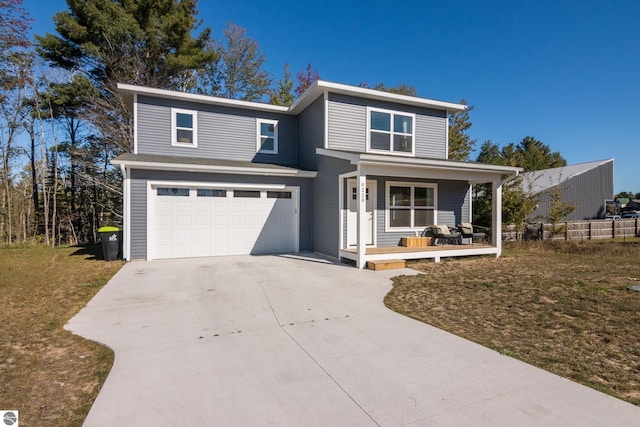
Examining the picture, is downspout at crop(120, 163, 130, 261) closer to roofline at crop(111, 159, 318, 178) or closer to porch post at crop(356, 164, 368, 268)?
roofline at crop(111, 159, 318, 178)

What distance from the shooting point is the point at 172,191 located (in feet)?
31.7

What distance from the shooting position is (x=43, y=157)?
570 inches

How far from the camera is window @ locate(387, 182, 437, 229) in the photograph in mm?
10484

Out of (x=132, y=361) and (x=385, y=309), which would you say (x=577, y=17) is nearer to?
(x=385, y=309)

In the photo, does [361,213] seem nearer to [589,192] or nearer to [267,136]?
[267,136]

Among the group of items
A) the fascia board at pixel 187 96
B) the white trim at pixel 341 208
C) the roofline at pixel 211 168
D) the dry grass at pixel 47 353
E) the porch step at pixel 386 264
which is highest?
the fascia board at pixel 187 96

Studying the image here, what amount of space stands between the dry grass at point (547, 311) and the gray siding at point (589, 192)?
16496 millimetres

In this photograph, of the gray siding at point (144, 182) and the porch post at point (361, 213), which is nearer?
the porch post at point (361, 213)

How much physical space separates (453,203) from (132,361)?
1084 centimetres

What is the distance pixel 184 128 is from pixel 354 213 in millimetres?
6486

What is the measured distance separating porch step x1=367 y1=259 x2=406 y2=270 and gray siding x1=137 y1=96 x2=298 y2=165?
5.68m

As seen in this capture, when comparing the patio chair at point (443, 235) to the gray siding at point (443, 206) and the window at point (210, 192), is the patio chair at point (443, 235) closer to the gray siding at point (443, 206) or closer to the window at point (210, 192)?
the gray siding at point (443, 206)

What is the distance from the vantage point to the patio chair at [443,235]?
1051 cm

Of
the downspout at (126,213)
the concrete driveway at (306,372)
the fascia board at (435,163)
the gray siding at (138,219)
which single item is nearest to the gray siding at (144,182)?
the gray siding at (138,219)
